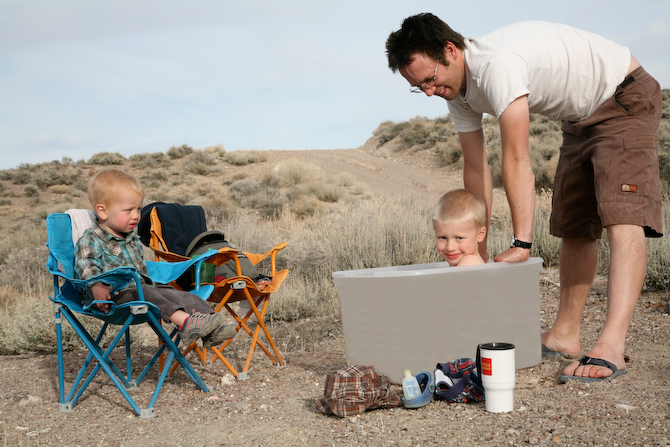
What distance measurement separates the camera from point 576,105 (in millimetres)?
2646

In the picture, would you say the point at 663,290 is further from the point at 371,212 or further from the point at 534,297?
the point at 371,212

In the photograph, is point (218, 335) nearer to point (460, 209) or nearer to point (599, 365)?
point (460, 209)

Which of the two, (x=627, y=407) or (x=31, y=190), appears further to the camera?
(x=31, y=190)

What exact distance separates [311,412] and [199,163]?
63.0ft

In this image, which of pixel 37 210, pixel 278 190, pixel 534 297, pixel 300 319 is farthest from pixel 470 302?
pixel 37 210

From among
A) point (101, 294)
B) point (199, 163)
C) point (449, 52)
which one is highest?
point (199, 163)

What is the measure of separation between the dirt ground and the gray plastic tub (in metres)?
0.24

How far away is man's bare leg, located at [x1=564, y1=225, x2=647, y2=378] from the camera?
245cm

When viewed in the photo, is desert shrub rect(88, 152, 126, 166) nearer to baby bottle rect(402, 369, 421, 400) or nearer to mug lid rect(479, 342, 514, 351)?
baby bottle rect(402, 369, 421, 400)

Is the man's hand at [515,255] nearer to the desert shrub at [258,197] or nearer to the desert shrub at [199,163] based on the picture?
the desert shrub at [258,197]

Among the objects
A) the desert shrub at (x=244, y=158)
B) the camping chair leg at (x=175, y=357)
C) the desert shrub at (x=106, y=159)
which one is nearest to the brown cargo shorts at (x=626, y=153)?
the camping chair leg at (x=175, y=357)

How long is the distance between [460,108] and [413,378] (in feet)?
4.82

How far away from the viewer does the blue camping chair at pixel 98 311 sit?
251cm

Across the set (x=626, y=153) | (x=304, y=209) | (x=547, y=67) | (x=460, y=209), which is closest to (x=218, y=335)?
(x=460, y=209)
